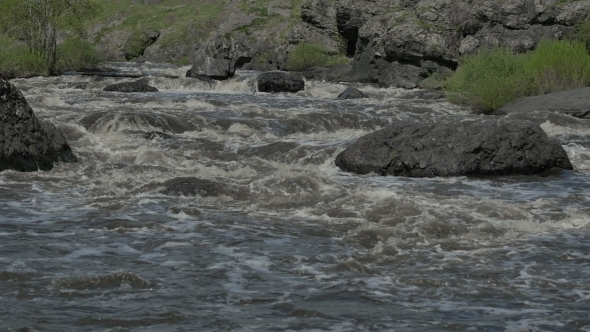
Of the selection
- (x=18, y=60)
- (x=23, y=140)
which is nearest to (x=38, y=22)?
(x=18, y=60)

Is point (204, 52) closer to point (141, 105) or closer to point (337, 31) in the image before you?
point (337, 31)

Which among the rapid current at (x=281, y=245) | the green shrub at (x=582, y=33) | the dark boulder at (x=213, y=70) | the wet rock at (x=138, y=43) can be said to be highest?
the green shrub at (x=582, y=33)

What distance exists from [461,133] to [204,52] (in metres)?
44.2

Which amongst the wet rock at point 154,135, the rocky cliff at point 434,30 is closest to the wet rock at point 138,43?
the rocky cliff at point 434,30

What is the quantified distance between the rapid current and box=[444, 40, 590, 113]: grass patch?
780 cm

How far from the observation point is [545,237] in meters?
11.3

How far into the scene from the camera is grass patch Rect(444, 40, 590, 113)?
28.2m

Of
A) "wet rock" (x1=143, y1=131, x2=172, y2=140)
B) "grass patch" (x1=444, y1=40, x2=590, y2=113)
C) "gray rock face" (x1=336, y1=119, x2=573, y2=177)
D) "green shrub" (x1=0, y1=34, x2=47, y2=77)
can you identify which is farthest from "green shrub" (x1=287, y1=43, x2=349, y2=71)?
"gray rock face" (x1=336, y1=119, x2=573, y2=177)

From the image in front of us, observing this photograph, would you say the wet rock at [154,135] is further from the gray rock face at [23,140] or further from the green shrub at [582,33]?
the green shrub at [582,33]

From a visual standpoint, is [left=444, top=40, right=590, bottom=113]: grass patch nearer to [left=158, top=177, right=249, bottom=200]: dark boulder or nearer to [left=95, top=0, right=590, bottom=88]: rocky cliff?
[left=95, top=0, right=590, bottom=88]: rocky cliff

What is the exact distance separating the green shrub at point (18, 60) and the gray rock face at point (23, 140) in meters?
23.3

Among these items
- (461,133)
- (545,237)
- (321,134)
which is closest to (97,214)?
(545,237)

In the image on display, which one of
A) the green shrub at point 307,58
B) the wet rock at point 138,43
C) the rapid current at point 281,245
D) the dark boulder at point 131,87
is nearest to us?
the rapid current at point 281,245

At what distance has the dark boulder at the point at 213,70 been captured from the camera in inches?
1636
